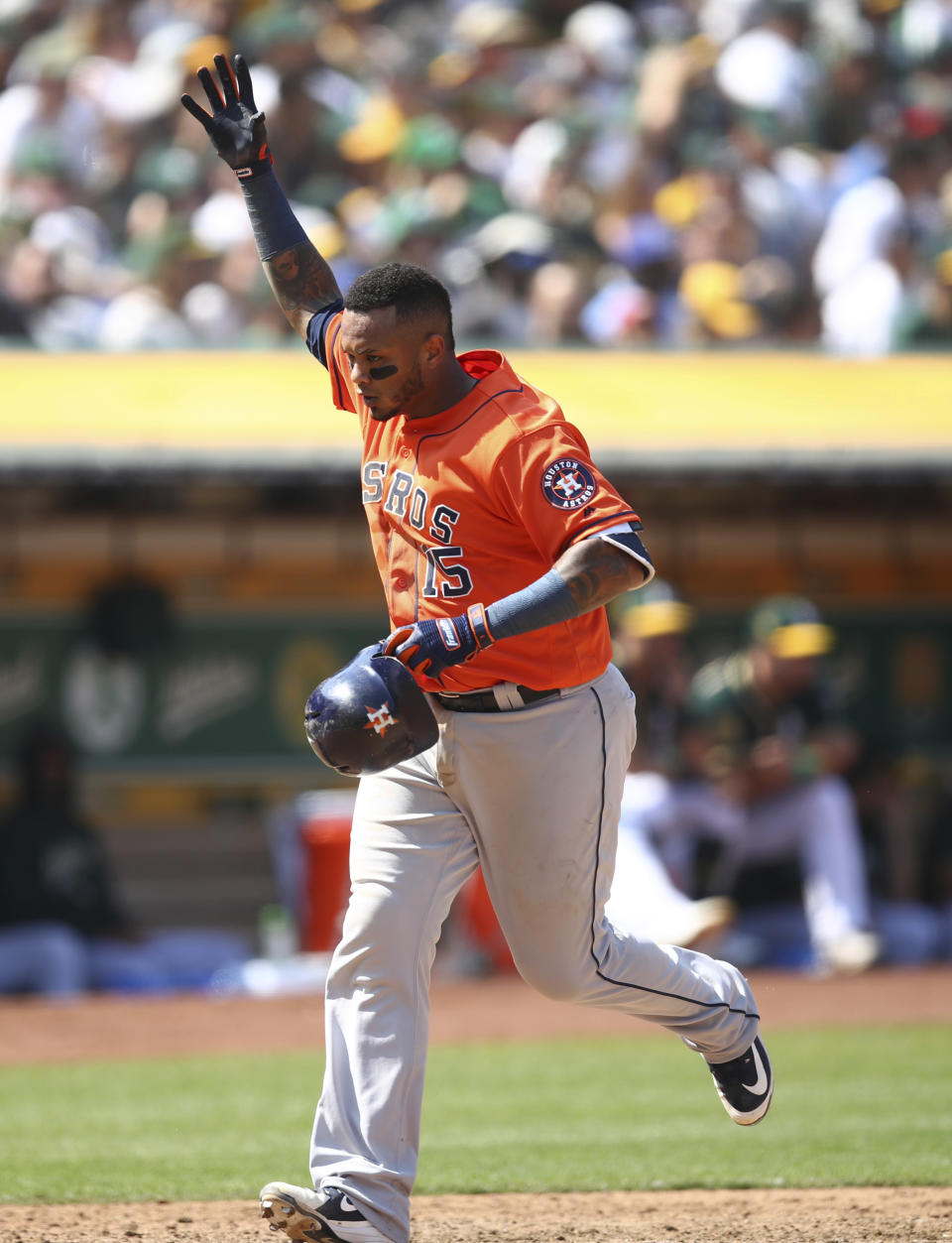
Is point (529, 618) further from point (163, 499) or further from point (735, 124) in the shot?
point (735, 124)

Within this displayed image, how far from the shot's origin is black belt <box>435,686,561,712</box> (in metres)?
3.52

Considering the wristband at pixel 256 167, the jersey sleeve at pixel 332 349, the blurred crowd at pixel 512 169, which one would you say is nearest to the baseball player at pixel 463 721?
the jersey sleeve at pixel 332 349

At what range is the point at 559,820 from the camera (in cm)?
350

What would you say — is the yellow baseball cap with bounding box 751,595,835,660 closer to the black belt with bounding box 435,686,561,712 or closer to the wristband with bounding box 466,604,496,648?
the black belt with bounding box 435,686,561,712

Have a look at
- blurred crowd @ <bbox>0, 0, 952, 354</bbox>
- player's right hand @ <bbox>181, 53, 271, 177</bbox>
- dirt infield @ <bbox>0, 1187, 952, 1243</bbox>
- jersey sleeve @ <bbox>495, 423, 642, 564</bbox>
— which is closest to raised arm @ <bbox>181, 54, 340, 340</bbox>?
player's right hand @ <bbox>181, 53, 271, 177</bbox>

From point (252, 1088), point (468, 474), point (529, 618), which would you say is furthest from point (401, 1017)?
point (252, 1088)

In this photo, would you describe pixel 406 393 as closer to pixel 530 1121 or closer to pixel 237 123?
pixel 237 123

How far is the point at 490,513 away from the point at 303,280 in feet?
2.99

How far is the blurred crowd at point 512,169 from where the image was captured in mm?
9352

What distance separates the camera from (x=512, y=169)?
421 inches

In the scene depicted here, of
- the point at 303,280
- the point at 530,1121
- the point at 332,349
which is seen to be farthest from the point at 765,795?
the point at 332,349

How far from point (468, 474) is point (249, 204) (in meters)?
1.07

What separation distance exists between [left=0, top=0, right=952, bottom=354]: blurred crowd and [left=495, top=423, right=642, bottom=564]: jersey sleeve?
5.55 meters


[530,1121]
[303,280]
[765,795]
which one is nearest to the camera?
[303,280]
